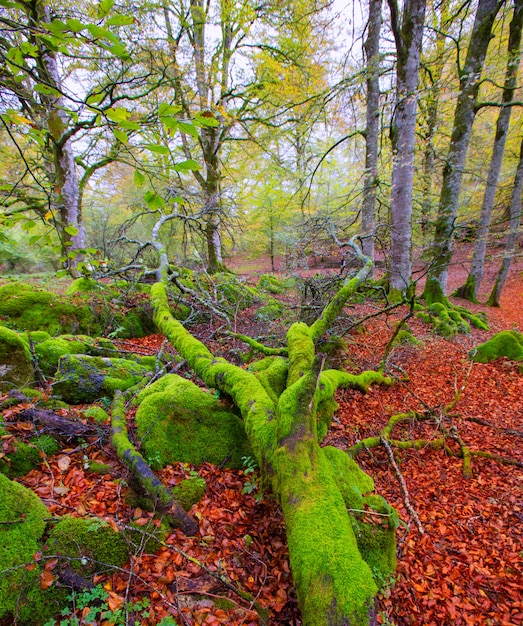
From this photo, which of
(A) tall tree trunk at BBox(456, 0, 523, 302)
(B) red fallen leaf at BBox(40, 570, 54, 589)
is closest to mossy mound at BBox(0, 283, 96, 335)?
(B) red fallen leaf at BBox(40, 570, 54, 589)

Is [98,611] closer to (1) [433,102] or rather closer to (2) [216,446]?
(2) [216,446]

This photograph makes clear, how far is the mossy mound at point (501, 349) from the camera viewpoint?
21.0 ft

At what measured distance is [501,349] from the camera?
6539 mm

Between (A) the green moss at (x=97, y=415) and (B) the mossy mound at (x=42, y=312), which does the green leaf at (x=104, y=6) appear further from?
(B) the mossy mound at (x=42, y=312)

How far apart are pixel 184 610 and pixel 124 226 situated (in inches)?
293

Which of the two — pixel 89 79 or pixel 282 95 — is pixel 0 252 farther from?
pixel 282 95

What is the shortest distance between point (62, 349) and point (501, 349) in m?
8.74

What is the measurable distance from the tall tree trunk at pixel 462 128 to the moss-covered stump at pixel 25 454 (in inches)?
361

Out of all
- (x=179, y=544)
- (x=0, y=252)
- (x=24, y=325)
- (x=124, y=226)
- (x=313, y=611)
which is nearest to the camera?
(x=313, y=611)

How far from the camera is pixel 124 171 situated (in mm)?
16297

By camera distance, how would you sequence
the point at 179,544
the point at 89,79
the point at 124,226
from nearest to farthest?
1. the point at 179,544
2. the point at 124,226
3. the point at 89,79

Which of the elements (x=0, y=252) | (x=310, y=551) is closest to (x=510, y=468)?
(x=310, y=551)

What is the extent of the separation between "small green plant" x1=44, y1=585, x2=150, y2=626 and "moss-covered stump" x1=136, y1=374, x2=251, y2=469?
1149mm

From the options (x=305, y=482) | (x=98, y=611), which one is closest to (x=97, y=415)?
(x=98, y=611)
